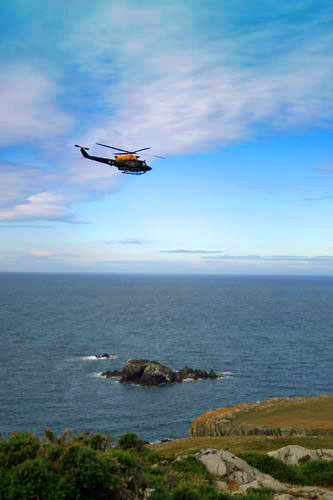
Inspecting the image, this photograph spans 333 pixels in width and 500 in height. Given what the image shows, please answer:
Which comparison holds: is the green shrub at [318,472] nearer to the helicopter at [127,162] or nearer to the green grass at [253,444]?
the green grass at [253,444]

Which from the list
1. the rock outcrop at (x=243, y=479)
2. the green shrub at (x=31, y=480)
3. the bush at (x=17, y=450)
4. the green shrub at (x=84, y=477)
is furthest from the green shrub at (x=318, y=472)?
the green shrub at (x=31, y=480)

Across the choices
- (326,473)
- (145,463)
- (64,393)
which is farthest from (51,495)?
(64,393)

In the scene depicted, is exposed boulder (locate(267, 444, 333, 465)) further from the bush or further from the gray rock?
the bush

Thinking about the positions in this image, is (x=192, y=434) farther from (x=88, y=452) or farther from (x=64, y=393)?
(x=88, y=452)

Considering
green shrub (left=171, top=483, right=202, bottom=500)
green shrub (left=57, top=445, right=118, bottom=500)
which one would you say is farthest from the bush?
green shrub (left=171, top=483, right=202, bottom=500)

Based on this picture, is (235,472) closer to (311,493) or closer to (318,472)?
(311,493)

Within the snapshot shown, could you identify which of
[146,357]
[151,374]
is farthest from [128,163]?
[146,357]
